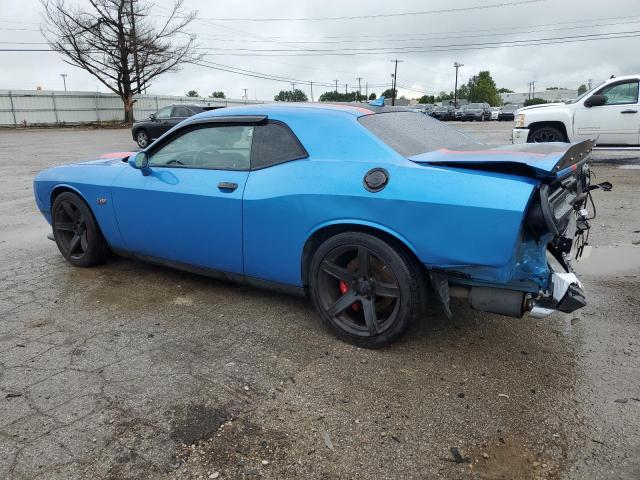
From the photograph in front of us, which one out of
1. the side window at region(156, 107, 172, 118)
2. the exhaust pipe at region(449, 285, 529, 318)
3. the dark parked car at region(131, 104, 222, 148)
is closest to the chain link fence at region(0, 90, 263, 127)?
the dark parked car at region(131, 104, 222, 148)

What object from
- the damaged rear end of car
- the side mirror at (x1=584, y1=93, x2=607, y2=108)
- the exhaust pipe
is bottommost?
the exhaust pipe

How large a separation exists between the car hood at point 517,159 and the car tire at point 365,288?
59cm

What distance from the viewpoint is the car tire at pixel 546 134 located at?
11086 millimetres

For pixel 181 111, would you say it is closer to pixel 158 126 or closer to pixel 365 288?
pixel 158 126

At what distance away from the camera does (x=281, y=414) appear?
2.56 m

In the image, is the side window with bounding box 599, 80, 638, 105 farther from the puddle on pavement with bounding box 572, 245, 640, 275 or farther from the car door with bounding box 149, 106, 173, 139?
the car door with bounding box 149, 106, 173, 139

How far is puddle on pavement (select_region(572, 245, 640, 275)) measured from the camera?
456 centimetres

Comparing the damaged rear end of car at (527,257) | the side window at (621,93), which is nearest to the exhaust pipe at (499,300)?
the damaged rear end of car at (527,257)

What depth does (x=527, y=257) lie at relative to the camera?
9.07ft

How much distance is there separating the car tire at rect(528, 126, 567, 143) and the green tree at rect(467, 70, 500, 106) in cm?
9325

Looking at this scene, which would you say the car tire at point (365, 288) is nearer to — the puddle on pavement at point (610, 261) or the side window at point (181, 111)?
the puddle on pavement at point (610, 261)

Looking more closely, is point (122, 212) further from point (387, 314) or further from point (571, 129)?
point (571, 129)

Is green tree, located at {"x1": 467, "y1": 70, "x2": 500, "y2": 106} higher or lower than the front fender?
higher

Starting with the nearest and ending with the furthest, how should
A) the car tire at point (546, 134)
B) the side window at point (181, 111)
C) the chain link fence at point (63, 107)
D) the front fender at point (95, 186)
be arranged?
the front fender at point (95, 186)
the car tire at point (546, 134)
the side window at point (181, 111)
the chain link fence at point (63, 107)
